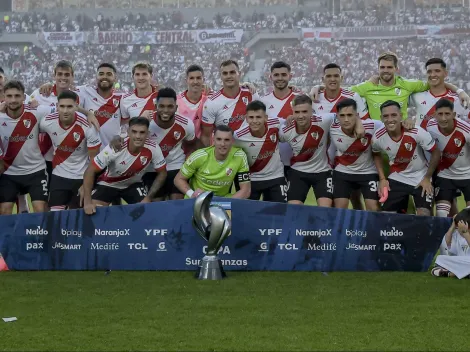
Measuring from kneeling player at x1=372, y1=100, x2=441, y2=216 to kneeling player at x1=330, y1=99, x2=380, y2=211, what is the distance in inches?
3.5

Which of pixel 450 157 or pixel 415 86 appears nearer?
pixel 450 157

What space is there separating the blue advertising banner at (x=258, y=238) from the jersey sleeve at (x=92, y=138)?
2.79 feet

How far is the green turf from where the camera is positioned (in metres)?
4.14

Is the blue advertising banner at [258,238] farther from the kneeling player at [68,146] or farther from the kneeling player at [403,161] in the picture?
the kneeling player at [68,146]

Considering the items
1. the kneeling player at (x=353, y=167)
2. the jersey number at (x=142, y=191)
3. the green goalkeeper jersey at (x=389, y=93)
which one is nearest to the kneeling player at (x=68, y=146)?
the jersey number at (x=142, y=191)

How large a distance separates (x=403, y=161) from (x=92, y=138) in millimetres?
2609

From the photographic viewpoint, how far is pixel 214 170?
253 inches

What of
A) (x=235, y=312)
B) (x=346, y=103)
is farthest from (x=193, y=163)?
(x=235, y=312)

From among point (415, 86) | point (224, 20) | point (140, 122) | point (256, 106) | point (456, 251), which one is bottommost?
point (456, 251)

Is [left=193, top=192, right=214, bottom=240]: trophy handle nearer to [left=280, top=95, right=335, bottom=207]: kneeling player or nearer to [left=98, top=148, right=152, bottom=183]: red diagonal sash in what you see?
[left=98, top=148, right=152, bottom=183]: red diagonal sash

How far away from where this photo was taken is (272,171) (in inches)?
273

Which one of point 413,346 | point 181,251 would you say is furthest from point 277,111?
point 413,346

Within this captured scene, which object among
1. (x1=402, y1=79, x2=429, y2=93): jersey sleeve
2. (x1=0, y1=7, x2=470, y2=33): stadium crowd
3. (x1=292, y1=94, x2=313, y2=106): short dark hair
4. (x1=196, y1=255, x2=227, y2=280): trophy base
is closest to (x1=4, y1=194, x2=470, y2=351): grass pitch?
(x1=196, y1=255, x2=227, y2=280): trophy base

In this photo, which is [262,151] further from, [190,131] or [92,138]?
[92,138]
